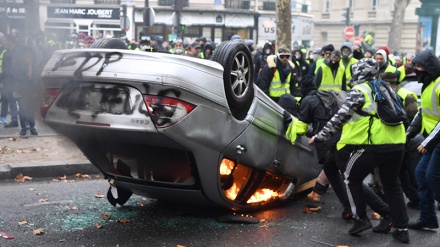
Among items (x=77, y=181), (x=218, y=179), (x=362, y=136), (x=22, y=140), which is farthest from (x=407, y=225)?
(x=22, y=140)

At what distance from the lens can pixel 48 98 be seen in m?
5.25

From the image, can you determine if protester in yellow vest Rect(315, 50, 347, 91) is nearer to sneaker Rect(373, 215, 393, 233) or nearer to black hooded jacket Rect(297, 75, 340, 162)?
black hooded jacket Rect(297, 75, 340, 162)

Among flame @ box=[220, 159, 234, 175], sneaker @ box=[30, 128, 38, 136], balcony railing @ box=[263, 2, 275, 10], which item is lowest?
sneaker @ box=[30, 128, 38, 136]

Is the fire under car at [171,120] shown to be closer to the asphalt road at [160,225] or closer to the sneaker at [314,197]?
the asphalt road at [160,225]

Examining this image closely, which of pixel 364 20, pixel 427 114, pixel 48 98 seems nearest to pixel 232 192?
pixel 48 98

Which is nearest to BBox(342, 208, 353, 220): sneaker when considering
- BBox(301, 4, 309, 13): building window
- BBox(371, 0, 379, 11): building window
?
BBox(301, 4, 309, 13): building window

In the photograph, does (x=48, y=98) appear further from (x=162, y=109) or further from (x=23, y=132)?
(x=23, y=132)

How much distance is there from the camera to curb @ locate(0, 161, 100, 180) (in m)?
8.15

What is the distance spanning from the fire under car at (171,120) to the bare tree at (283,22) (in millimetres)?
10438

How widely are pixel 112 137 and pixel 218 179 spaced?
3.42ft

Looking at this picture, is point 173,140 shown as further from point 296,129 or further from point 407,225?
point 407,225

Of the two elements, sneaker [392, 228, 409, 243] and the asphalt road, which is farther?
sneaker [392, 228, 409, 243]

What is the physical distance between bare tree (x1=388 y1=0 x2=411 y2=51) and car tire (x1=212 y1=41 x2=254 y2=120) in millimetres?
41312

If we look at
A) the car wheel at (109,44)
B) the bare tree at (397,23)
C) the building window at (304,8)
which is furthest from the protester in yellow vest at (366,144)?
the building window at (304,8)
